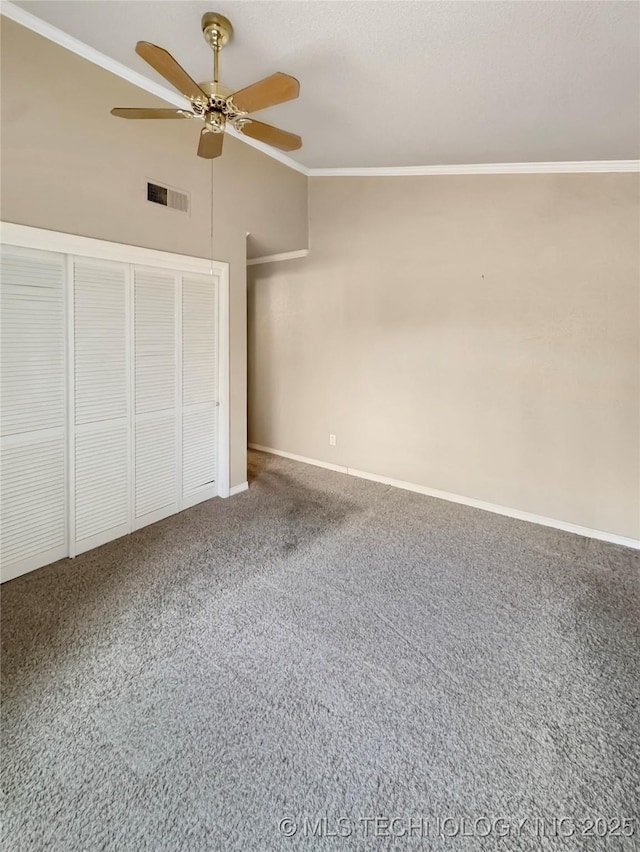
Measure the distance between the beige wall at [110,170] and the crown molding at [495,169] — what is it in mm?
734

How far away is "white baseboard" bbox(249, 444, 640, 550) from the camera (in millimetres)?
3352

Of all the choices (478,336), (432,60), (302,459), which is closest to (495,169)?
(478,336)

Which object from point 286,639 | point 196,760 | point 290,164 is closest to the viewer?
point 196,760

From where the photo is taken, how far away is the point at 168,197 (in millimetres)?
3207

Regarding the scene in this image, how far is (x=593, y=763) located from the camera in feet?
5.16

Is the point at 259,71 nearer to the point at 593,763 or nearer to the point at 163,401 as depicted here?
the point at 163,401

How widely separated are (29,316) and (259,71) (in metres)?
2.08

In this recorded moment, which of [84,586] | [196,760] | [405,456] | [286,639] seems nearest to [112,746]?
[196,760]

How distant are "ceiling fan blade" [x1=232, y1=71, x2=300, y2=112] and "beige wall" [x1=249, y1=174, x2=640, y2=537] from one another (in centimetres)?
228

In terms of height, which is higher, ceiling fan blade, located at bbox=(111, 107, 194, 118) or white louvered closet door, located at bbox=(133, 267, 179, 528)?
ceiling fan blade, located at bbox=(111, 107, 194, 118)

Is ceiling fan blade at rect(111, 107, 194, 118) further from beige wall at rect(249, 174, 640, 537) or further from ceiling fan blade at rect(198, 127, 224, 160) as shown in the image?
beige wall at rect(249, 174, 640, 537)

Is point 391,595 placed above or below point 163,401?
below

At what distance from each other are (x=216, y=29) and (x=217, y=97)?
1.77ft

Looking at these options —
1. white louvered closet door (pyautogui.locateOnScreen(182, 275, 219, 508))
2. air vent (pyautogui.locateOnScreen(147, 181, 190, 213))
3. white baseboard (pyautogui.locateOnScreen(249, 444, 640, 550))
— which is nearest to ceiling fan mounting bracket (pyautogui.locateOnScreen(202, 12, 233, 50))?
air vent (pyautogui.locateOnScreen(147, 181, 190, 213))
